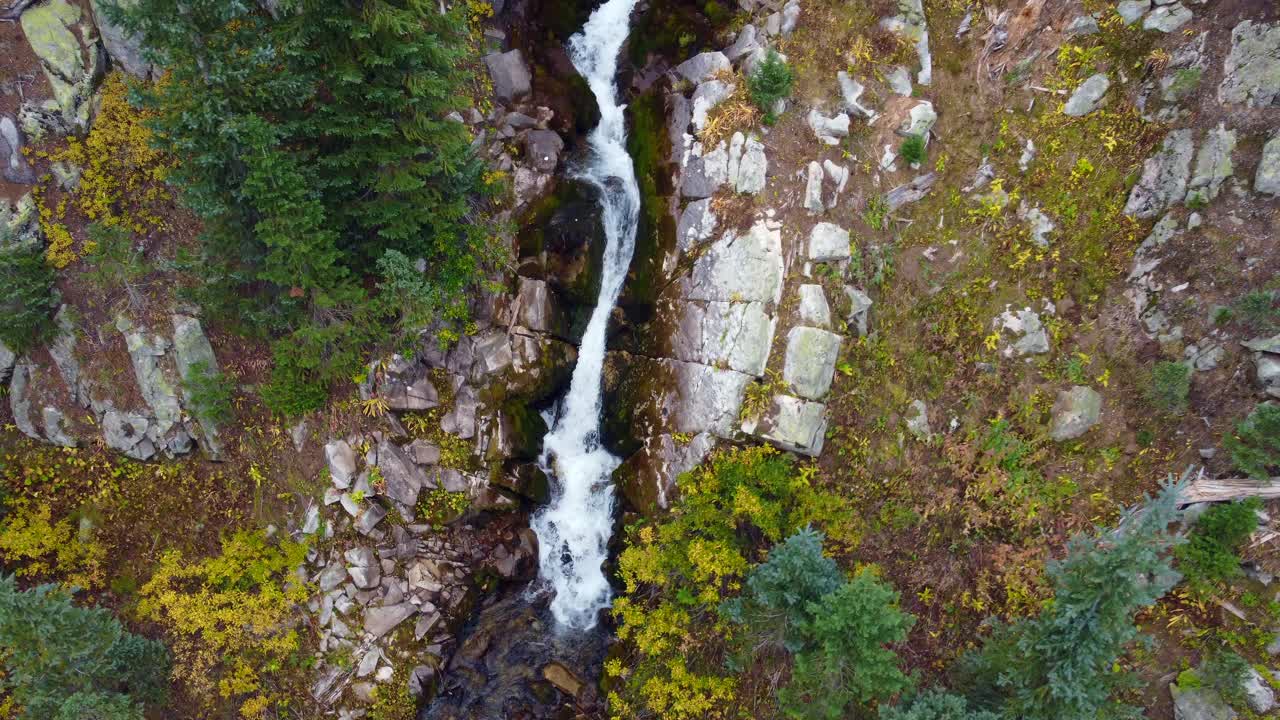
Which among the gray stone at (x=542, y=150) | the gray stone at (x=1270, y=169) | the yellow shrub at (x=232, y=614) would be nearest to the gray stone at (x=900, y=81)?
the gray stone at (x=1270, y=169)

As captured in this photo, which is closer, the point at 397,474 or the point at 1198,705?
the point at 1198,705

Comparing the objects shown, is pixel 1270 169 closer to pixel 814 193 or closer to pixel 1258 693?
pixel 814 193

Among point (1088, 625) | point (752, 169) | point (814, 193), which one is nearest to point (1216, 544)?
point (1088, 625)

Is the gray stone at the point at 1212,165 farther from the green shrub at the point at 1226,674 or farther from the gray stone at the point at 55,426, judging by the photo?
the gray stone at the point at 55,426

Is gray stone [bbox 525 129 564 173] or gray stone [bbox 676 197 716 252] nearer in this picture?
gray stone [bbox 676 197 716 252]

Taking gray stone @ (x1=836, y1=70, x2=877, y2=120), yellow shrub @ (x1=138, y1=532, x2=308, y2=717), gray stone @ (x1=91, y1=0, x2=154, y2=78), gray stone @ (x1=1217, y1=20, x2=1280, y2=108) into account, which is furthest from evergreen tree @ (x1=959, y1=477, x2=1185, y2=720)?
gray stone @ (x1=91, y1=0, x2=154, y2=78)

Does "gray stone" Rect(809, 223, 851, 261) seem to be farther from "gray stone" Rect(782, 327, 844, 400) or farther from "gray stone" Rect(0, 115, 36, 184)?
"gray stone" Rect(0, 115, 36, 184)
